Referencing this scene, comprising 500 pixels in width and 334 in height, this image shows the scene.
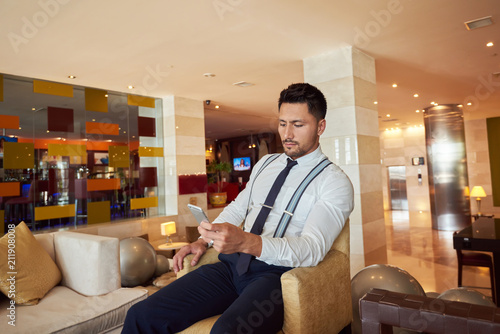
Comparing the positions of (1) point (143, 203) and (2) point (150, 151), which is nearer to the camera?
(1) point (143, 203)

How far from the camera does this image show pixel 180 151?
7578mm

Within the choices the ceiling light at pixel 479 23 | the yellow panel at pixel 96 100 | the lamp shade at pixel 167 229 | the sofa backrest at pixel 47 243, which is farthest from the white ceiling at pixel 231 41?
the lamp shade at pixel 167 229

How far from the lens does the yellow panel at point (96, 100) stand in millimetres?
6512

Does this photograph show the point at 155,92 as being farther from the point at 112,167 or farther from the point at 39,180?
the point at 39,180

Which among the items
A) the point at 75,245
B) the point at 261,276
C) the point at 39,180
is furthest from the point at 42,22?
the point at 261,276

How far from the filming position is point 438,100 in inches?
349

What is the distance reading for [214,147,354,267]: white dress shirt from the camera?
1.55 metres

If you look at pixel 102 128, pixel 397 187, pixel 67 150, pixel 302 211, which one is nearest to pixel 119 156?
pixel 102 128

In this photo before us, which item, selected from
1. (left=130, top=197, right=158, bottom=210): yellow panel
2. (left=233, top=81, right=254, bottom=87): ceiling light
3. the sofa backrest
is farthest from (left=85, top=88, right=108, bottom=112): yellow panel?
the sofa backrest

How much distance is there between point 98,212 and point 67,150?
129cm

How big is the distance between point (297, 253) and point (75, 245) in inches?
83.8

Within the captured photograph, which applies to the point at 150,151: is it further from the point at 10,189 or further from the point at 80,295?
the point at 80,295

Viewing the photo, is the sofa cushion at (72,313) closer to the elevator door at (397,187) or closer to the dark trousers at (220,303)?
the dark trousers at (220,303)

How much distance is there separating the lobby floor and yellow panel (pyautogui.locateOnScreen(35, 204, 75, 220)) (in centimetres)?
567
